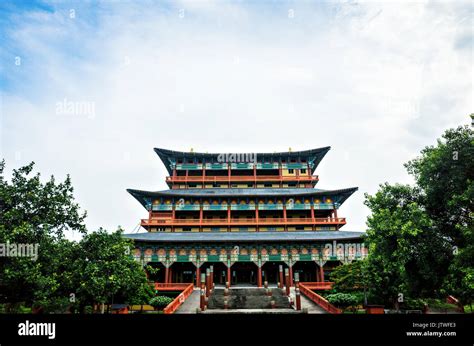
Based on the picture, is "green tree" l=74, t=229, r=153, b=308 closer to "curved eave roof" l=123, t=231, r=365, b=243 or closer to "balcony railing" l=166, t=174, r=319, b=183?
"curved eave roof" l=123, t=231, r=365, b=243

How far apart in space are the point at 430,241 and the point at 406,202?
2.65m

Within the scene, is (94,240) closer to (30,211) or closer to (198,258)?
(30,211)

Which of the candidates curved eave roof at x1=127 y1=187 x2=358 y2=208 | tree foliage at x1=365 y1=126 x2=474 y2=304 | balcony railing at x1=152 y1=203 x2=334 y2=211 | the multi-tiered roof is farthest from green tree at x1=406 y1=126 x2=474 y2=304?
balcony railing at x1=152 y1=203 x2=334 y2=211

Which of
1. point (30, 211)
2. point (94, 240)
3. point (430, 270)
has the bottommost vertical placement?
point (430, 270)

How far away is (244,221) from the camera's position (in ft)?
134

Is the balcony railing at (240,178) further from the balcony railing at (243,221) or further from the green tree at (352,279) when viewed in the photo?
the green tree at (352,279)

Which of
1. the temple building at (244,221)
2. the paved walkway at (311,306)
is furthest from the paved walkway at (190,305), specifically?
the paved walkway at (311,306)

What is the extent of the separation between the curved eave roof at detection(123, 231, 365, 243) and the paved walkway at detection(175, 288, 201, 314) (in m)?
6.62

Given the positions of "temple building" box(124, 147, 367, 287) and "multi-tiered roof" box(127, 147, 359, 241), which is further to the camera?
"multi-tiered roof" box(127, 147, 359, 241)

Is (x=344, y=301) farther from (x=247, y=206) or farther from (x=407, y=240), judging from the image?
(x=247, y=206)

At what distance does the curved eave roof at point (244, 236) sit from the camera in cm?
3403

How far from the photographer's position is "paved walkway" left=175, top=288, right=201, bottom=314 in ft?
76.5

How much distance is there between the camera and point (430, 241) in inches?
605
